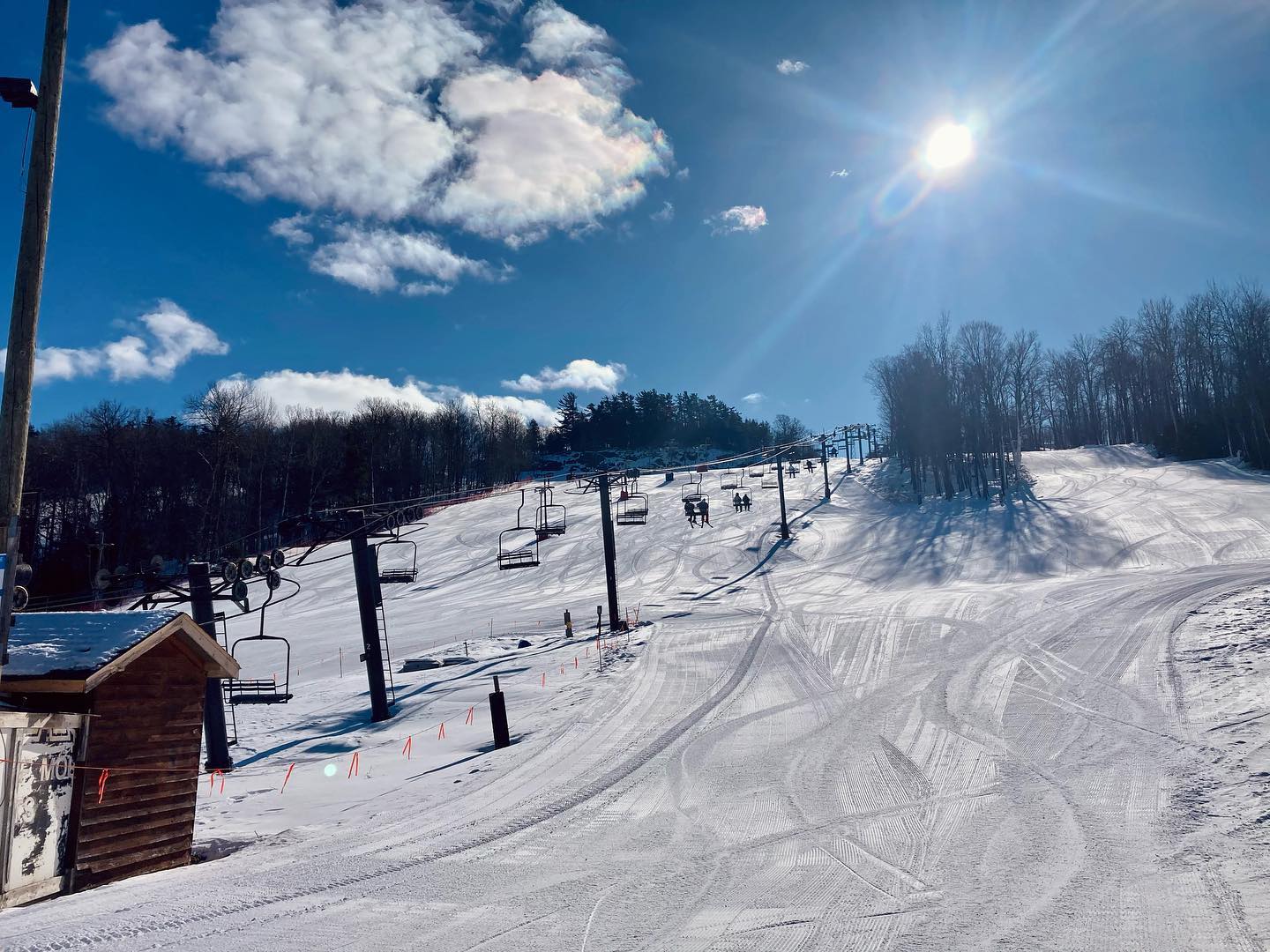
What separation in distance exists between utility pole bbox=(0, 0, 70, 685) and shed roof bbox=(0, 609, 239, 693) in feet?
6.72

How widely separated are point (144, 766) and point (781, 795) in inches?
347

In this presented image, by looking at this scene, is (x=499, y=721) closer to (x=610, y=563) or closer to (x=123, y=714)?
(x=123, y=714)

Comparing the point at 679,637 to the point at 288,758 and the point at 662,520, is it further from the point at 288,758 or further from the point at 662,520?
the point at 662,520

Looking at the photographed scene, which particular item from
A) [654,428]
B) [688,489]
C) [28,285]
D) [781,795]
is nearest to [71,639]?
[28,285]

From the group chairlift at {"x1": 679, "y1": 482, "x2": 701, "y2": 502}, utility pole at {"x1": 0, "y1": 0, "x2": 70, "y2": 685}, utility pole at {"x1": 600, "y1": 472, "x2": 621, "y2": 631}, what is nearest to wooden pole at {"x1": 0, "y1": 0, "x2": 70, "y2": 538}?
utility pole at {"x1": 0, "y1": 0, "x2": 70, "y2": 685}

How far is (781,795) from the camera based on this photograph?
399 inches

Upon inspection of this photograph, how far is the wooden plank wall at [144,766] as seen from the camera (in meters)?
8.49

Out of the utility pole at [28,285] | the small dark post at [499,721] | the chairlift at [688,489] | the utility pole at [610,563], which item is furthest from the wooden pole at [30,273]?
the chairlift at [688,489]

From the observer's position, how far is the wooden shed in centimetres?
838

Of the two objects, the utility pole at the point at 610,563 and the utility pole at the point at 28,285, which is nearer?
the utility pole at the point at 28,285

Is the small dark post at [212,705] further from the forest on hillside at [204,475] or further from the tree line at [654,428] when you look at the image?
the tree line at [654,428]

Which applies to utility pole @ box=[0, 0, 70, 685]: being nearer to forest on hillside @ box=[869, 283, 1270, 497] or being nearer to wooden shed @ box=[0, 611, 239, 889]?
wooden shed @ box=[0, 611, 239, 889]

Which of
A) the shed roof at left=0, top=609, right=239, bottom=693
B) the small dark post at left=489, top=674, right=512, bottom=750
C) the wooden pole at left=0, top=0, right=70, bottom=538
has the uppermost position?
the wooden pole at left=0, top=0, right=70, bottom=538

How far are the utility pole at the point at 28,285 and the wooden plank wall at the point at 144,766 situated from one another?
2.79m
